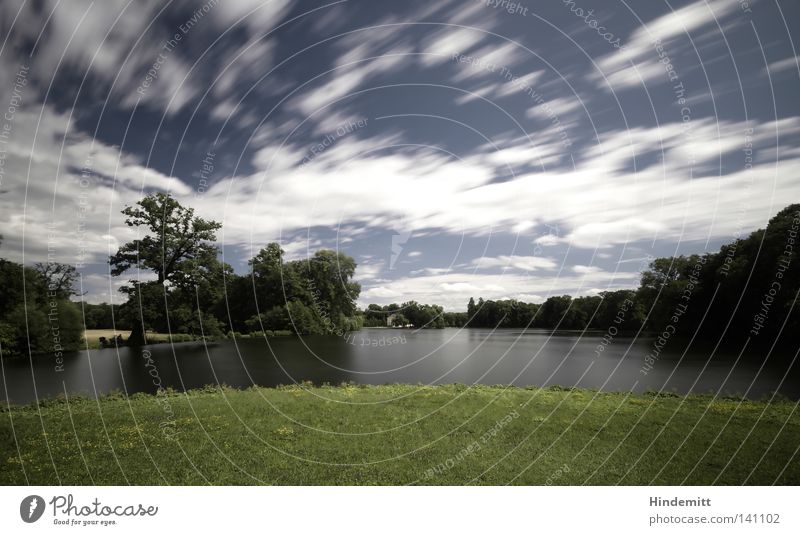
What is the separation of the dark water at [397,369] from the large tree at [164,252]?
9.58 ft

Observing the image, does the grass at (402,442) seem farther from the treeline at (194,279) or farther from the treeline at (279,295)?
the treeline at (194,279)

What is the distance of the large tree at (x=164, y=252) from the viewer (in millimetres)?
20109

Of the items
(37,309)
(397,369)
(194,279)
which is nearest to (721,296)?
(397,369)

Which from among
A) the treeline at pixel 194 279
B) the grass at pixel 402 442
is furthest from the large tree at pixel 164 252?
the grass at pixel 402 442

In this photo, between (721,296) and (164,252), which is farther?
(721,296)

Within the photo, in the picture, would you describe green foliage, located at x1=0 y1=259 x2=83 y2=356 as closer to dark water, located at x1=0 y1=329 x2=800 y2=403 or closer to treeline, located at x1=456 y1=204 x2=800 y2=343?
dark water, located at x1=0 y1=329 x2=800 y2=403

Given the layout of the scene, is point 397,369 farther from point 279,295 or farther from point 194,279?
point 279,295

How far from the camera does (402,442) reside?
926 cm

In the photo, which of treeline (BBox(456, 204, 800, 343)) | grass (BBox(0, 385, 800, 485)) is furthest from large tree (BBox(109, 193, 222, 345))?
treeline (BBox(456, 204, 800, 343))

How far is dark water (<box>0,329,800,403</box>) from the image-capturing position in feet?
54.4

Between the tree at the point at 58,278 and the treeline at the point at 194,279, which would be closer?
the tree at the point at 58,278

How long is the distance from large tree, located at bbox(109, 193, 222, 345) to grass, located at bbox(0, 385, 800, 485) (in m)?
8.50

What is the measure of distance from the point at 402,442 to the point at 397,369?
1319 cm

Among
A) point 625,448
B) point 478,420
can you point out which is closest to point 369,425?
point 478,420
